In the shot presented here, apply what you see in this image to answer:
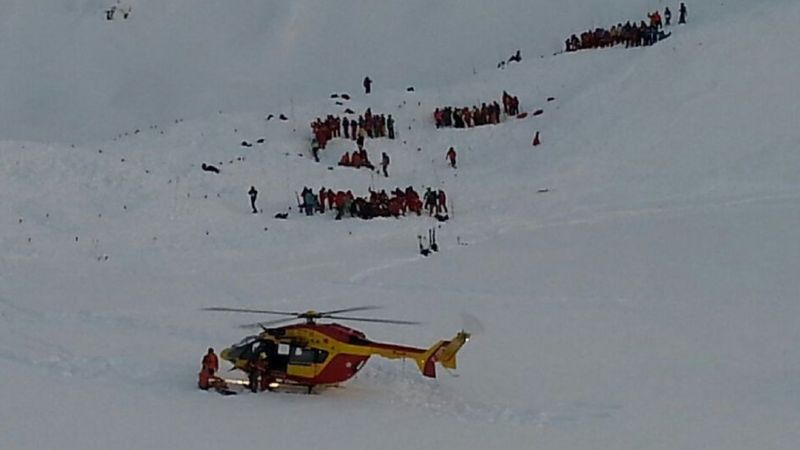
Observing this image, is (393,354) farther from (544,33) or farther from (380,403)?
(544,33)

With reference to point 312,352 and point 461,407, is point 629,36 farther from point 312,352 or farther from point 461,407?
point 461,407

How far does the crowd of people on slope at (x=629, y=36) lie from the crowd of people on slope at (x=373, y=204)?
38.5 feet

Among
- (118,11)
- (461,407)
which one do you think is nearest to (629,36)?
(118,11)

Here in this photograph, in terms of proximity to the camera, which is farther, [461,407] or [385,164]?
[385,164]

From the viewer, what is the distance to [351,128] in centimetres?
3041

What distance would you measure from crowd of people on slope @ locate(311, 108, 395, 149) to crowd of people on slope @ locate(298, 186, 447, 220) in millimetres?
4572

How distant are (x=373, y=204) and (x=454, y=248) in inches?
129

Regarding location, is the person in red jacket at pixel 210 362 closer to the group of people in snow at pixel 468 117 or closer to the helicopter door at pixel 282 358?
the helicopter door at pixel 282 358

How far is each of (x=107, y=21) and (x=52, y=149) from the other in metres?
22.6

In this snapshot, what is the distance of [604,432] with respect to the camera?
41.2ft

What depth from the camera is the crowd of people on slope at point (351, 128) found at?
2977 centimetres

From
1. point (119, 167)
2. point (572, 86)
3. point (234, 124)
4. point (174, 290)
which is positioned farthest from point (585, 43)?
point (174, 290)

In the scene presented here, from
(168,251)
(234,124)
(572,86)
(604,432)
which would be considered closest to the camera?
(604,432)

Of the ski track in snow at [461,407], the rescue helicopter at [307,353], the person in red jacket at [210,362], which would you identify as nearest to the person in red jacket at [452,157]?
the ski track in snow at [461,407]
